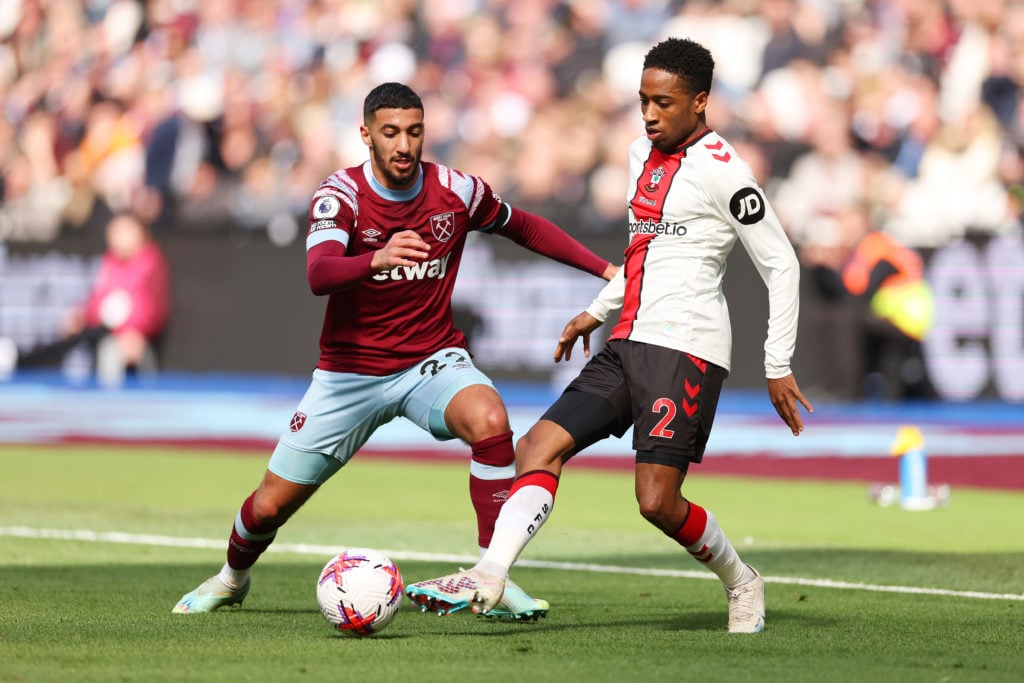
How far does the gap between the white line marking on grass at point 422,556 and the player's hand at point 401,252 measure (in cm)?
323

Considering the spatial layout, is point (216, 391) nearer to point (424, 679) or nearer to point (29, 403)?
point (29, 403)

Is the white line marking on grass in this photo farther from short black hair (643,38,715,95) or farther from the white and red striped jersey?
short black hair (643,38,715,95)

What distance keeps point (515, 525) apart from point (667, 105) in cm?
177

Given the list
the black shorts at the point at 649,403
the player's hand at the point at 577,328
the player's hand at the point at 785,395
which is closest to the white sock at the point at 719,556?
the black shorts at the point at 649,403

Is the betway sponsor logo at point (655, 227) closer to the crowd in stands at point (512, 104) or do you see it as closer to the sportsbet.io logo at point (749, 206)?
the sportsbet.io logo at point (749, 206)

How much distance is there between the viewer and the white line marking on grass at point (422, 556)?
8766mm

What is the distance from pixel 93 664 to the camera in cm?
622

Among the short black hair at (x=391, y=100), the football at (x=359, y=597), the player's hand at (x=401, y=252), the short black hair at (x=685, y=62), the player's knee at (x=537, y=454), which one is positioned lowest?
the football at (x=359, y=597)

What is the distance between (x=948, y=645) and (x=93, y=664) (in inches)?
127

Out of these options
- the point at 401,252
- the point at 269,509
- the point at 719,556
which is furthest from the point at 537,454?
the point at 269,509

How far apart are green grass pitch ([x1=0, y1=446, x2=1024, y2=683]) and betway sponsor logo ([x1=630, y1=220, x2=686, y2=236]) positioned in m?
1.63

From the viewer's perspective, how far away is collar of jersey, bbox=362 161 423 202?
25.2 feet

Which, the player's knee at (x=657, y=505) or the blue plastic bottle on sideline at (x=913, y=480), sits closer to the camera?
the player's knee at (x=657, y=505)

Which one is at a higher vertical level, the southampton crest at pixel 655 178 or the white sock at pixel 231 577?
the southampton crest at pixel 655 178
